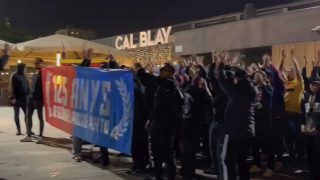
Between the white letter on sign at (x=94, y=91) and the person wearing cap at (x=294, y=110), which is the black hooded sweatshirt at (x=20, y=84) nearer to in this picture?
the white letter on sign at (x=94, y=91)

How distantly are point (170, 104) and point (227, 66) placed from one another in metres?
0.96

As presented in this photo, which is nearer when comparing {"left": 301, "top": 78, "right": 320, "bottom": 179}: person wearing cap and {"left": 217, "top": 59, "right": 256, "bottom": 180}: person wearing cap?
{"left": 217, "top": 59, "right": 256, "bottom": 180}: person wearing cap

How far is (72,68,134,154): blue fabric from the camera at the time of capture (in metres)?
8.05

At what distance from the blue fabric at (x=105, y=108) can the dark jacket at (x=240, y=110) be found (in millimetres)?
1966

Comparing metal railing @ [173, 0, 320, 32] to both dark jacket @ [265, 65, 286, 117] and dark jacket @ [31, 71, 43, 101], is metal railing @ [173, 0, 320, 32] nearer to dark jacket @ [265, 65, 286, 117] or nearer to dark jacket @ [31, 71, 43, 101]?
dark jacket @ [31, 71, 43, 101]

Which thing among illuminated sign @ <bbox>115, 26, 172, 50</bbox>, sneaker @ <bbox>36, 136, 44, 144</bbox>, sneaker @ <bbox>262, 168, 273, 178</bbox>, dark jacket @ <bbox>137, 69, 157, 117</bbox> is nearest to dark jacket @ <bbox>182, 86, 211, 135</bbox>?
dark jacket @ <bbox>137, 69, 157, 117</bbox>

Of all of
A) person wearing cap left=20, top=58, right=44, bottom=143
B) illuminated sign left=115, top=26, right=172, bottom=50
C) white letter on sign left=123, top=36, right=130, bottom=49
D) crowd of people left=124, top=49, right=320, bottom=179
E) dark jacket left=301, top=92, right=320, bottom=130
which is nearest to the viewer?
crowd of people left=124, top=49, right=320, bottom=179

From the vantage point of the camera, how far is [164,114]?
7.26 m

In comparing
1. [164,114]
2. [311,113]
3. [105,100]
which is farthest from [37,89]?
[311,113]

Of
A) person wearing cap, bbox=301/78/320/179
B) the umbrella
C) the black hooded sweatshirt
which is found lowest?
person wearing cap, bbox=301/78/320/179

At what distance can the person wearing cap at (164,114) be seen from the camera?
23.7 ft

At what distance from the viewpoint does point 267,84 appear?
8.43 meters

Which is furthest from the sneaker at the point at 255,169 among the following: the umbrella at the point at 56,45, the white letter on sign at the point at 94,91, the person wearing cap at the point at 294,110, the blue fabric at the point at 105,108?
the umbrella at the point at 56,45

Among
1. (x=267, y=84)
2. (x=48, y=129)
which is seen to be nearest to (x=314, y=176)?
(x=267, y=84)
